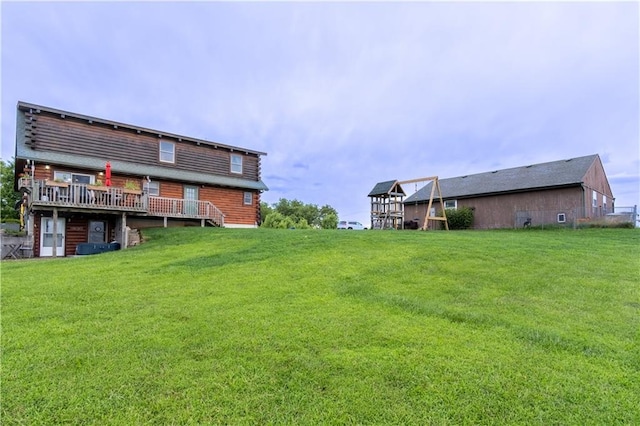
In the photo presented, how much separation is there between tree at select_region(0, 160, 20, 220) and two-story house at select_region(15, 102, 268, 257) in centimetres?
2659

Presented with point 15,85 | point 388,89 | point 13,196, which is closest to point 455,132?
point 388,89

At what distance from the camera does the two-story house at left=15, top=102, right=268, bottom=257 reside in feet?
42.8

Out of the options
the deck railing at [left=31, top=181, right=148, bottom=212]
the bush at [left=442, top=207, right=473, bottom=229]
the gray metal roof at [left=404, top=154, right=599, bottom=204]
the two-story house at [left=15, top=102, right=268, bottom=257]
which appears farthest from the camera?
the bush at [left=442, top=207, right=473, bottom=229]

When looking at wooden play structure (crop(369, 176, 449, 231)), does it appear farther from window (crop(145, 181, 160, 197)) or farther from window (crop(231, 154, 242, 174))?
window (crop(145, 181, 160, 197))

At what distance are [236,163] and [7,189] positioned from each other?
32790 mm

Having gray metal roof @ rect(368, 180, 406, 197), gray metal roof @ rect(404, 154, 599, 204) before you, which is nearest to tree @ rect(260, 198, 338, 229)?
gray metal roof @ rect(404, 154, 599, 204)

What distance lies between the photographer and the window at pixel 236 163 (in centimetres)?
2041

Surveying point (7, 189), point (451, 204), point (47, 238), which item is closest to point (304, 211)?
point (451, 204)

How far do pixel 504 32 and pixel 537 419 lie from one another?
13148mm

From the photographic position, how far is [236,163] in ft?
67.5

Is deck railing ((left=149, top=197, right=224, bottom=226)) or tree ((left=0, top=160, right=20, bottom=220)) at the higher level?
A: tree ((left=0, top=160, right=20, bottom=220))

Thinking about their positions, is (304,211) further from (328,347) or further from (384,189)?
(328,347)

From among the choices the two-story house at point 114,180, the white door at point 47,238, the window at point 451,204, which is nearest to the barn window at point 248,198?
the two-story house at point 114,180

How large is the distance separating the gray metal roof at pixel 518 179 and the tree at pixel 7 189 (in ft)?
142
